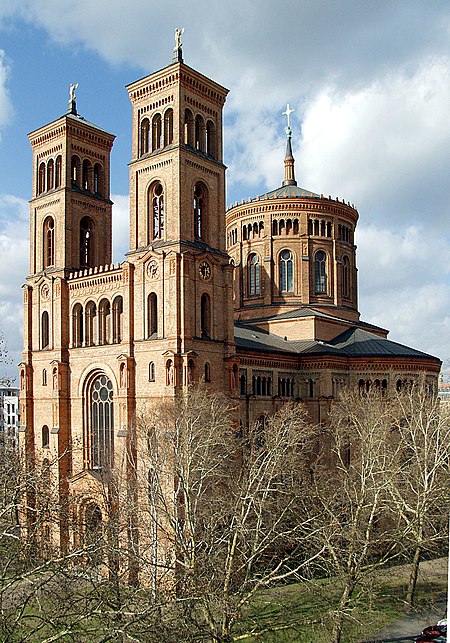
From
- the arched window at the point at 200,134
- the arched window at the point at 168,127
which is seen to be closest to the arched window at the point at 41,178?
the arched window at the point at 168,127

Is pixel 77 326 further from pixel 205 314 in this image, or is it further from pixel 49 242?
pixel 205 314

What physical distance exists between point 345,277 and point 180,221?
27.8m

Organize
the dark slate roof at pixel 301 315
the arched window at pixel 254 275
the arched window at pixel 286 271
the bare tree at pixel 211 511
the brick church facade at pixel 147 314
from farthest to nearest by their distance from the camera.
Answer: the arched window at pixel 254 275
the arched window at pixel 286 271
the dark slate roof at pixel 301 315
the brick church facade at pixel 147 314
the bare tree at pixel 211 511

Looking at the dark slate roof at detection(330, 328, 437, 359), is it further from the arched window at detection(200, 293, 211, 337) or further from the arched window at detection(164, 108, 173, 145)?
the arched window at detection(164, 108, 173, 145)

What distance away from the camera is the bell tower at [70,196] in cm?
4497

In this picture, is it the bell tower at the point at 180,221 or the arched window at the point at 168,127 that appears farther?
the arched window at the point at 168,127

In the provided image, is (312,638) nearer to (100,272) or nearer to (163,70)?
(100,272)

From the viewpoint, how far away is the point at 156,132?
132 feet

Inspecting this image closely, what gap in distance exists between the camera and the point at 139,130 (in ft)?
134

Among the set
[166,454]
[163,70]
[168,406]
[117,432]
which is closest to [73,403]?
[117,432]

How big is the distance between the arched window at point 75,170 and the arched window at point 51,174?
1640 mm

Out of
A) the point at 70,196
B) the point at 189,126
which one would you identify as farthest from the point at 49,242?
the point at 189,126

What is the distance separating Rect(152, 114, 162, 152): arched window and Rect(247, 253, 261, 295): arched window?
69.8 ft

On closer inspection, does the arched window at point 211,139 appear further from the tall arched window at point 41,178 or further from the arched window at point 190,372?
the arched window at point 190,372
